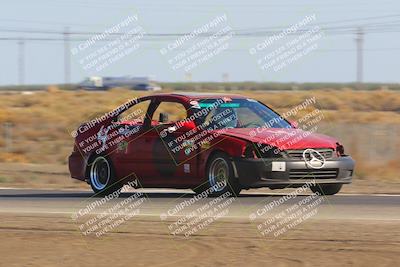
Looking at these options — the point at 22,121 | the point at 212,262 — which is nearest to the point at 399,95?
the point at 22,121

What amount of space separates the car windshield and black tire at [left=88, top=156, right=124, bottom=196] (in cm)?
180

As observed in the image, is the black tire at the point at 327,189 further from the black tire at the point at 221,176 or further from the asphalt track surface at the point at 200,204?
the black tire at the point at 221,176

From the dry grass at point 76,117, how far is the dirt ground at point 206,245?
8152 millimetres

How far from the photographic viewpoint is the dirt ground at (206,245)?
9.27 m

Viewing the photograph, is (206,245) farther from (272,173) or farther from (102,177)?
(102,177)

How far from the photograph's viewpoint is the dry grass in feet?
79.7

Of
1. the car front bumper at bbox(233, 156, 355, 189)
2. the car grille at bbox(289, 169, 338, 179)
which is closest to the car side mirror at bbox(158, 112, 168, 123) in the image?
the car front bumper at bbox(233, 156, 355, 189)

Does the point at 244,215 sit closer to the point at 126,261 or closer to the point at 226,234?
the point at 226,234

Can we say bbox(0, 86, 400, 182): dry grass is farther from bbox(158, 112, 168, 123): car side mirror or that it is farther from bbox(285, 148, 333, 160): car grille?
bbox(285, 148, 333, 160): car grille

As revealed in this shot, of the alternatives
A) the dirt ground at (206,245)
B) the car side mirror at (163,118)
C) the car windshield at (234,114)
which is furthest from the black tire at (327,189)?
the dirt ground at (206,245)

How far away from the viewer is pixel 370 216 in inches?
501

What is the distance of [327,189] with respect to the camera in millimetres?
15445

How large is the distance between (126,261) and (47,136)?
27756 mm

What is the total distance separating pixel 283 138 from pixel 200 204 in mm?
1583
